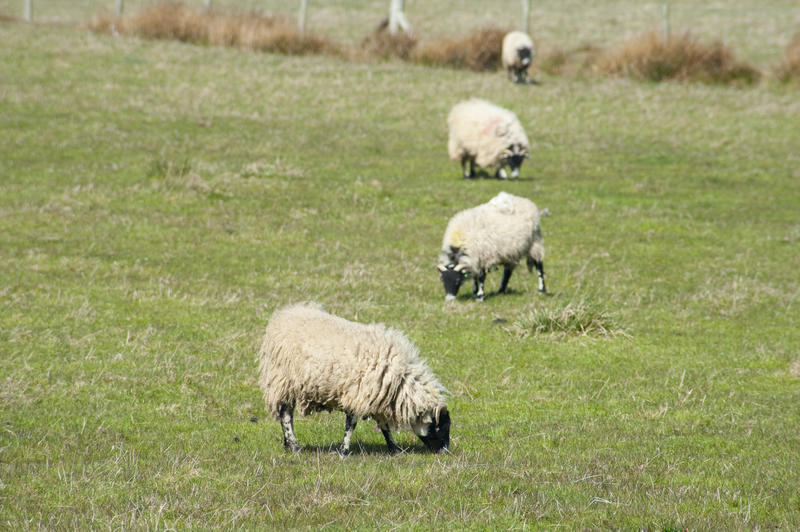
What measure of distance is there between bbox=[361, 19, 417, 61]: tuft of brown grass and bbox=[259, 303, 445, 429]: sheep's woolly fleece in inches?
1109

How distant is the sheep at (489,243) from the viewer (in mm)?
14055

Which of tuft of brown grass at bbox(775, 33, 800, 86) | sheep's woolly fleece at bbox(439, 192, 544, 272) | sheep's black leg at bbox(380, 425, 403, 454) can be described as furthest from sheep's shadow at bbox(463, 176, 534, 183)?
tuft of brown grass at bbox(775, 33, 800, 86)

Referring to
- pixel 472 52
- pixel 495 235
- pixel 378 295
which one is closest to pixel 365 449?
pixel 378 295

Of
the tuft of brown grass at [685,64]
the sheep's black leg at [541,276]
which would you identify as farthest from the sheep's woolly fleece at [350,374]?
the tuft of brown grass at [685,64]

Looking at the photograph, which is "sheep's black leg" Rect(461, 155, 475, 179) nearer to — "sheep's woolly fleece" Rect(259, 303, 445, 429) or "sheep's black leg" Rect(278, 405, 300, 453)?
"sheep's woolly fleece" Rect(259, 303, 445, 429)

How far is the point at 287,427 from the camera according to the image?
809cm

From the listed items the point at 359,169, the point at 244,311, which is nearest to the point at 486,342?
the point at 244,311

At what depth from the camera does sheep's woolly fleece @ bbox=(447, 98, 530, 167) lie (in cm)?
2202

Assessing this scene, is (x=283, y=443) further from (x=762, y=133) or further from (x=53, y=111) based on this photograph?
(x=762, y=133)

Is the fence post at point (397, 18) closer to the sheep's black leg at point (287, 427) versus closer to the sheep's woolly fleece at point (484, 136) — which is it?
the sheep's woolly fleece at point (484, 136)

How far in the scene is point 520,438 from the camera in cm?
848

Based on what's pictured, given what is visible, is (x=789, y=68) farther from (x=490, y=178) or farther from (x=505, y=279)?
(x=505, y=279)

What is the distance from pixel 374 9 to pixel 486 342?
45175 mm

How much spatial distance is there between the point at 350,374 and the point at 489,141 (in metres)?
15.0
